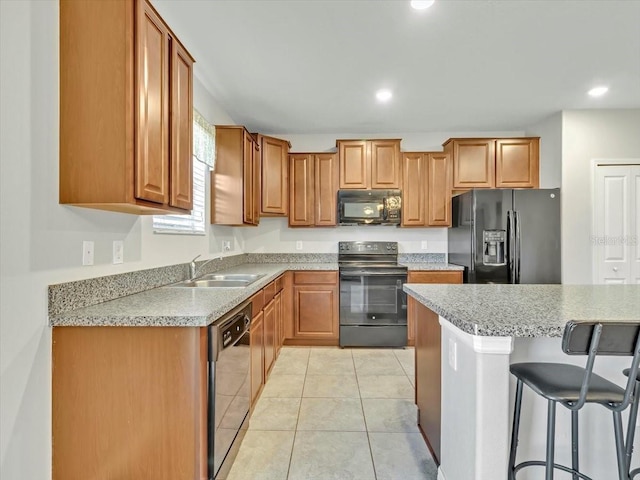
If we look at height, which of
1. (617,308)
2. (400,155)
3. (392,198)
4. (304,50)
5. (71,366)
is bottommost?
(71,366)

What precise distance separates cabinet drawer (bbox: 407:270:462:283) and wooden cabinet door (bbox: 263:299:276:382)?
1607 mm

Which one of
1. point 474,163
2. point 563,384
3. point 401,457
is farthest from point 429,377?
point 474,163

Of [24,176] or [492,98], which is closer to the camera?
[24,176]

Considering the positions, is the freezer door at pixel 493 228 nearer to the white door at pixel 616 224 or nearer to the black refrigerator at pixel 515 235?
the black refrigerator at pixel 515 235

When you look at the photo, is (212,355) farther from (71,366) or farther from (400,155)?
(400,155)

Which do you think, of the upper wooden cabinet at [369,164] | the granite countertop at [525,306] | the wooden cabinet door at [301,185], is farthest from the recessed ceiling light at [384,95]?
the granite countertop at [525,306]

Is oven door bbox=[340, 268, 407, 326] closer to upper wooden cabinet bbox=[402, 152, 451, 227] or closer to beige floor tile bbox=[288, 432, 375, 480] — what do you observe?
upper wooden cabinet bbox=[402, 152, 451, 227]

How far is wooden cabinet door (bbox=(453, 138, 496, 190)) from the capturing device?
12.9 feet

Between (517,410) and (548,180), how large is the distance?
341cm

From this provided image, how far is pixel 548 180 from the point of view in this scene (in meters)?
3.81

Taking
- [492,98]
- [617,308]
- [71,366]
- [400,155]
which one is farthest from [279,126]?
[617,308]

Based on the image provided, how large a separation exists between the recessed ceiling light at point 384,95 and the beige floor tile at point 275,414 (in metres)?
2.81

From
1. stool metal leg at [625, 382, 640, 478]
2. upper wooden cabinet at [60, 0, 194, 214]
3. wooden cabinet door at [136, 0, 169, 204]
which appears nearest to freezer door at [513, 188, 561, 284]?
stool metal leg at [625, 382, 640, 478]

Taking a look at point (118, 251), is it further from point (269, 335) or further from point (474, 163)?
point (474, 163)
